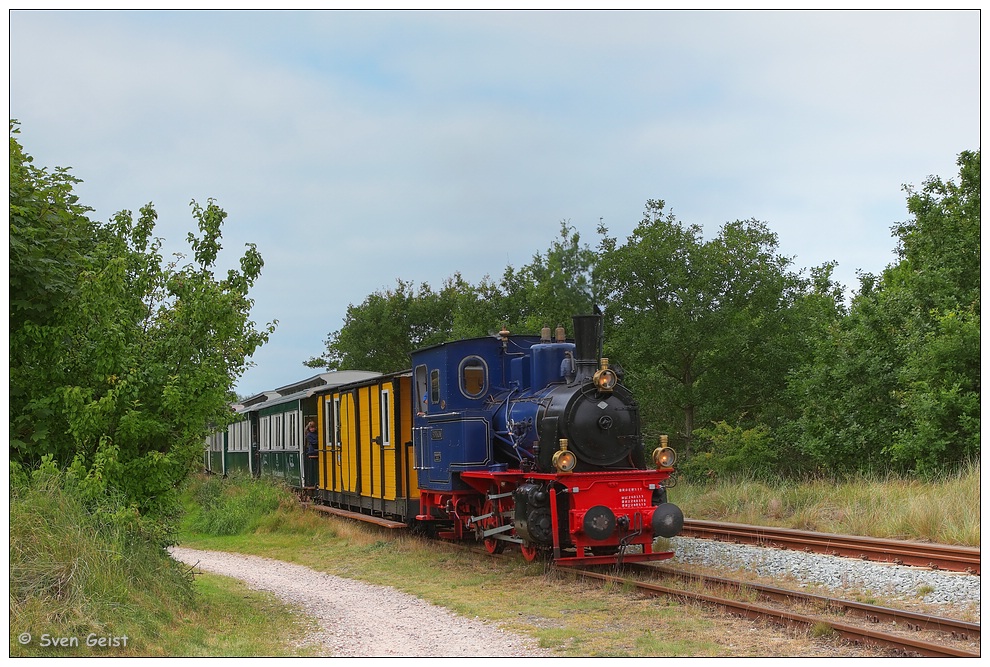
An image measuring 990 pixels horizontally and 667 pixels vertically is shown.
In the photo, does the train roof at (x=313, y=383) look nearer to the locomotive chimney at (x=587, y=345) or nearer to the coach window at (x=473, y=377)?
the coach window at (x=473, y=377)

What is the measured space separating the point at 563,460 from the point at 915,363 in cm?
974

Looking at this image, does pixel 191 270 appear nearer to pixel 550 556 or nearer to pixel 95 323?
pixel 95 323

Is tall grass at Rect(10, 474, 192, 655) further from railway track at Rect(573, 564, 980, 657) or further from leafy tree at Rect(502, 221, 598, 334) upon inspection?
leafy tree at Rect(502, 221, 598, 334)

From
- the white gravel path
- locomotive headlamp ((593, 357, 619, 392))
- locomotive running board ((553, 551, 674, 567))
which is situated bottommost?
the white gravel path

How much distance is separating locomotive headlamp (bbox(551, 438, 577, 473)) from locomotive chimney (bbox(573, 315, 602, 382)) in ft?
3.61

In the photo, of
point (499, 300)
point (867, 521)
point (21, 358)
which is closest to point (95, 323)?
point (21, 358)

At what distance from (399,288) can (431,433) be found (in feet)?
114

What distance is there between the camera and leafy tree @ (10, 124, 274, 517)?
8.29 meters

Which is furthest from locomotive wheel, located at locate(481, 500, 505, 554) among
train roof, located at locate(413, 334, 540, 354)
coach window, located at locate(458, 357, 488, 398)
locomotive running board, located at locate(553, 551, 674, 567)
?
train roof, located at locate(413, 334, 540, 354)

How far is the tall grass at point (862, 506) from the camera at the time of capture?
1233 centimetres

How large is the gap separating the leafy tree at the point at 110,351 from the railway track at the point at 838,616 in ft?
16.2

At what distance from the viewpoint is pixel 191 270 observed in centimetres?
932

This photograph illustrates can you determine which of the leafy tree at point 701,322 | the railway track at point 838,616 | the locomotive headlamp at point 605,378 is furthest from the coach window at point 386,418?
the leafy tree at point 701,322

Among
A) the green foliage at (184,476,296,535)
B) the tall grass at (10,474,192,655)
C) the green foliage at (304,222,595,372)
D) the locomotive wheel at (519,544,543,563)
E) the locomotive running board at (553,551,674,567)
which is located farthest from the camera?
the green foliage at (304,222,595,372)
